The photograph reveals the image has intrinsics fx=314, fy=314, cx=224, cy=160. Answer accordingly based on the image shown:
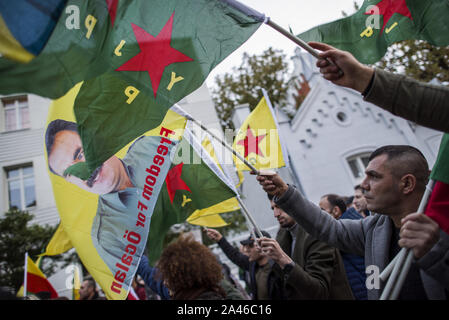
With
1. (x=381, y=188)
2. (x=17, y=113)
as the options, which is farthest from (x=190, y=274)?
(x=17, y=113)

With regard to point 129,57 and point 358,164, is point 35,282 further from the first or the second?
point 358,164

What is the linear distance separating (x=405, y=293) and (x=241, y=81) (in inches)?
768

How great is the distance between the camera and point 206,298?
2.23 meters

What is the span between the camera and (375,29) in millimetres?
2887

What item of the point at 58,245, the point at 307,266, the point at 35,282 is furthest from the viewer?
the point at 35,282

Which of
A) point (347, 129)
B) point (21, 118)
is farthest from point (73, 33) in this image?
point (21, 118)

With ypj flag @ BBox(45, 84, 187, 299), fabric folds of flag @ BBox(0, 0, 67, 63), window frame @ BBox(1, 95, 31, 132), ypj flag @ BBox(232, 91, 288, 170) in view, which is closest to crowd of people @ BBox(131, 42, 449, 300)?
ypj flag @ BBox(45, 84, 187, 299)

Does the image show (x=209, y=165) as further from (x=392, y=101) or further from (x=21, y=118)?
(x=21, y=118)

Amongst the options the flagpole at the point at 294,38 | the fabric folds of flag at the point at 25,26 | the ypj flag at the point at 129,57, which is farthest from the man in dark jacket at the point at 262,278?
the fabric folds of flag at the point at 25,26

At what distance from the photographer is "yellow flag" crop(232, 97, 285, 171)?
4.37 meters

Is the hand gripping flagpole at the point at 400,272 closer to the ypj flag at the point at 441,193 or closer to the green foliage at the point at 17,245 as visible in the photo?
the ypj flag at the point at 441,193

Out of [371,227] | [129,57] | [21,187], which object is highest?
[129,57]

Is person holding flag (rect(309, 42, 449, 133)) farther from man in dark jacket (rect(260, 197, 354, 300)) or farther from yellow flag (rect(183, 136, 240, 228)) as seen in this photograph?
yellow flag (rect(183, 136, 240, 228))

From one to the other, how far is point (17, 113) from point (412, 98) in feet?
53.4
